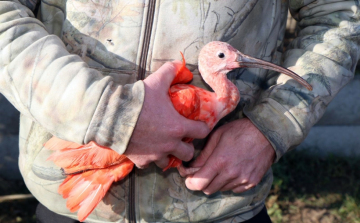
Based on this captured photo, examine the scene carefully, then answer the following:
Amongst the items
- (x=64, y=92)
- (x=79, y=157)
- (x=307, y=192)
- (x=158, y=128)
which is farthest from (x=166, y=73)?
(x=307, y=192)

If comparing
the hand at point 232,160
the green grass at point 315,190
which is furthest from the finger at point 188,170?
the green grass at point 315,190

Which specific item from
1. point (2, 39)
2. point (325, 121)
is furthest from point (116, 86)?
point (325, 121)

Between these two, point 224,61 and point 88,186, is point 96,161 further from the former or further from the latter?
point 224,61

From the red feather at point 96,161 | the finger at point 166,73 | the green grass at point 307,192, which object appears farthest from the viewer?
the green grass at point 307,192

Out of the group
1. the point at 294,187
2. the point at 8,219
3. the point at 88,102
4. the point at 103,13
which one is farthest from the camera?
the point at 294,187

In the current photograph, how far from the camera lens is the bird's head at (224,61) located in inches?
48.6

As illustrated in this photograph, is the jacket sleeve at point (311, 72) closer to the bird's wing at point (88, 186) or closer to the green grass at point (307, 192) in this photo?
the bird's wing at point (88, 186)

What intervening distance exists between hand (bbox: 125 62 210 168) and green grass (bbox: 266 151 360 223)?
6.91 feet

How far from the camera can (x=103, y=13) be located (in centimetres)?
121

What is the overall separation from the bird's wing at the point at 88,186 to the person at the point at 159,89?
59 mm

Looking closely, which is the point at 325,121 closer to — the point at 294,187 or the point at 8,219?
the point at 294,187

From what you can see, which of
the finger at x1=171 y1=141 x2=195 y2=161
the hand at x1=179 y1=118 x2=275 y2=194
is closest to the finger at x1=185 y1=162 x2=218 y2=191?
the hand at x1=179 y1=118 x2=275 y2=194

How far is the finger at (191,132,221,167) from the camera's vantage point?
4.30 ft

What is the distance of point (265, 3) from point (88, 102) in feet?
2.44
